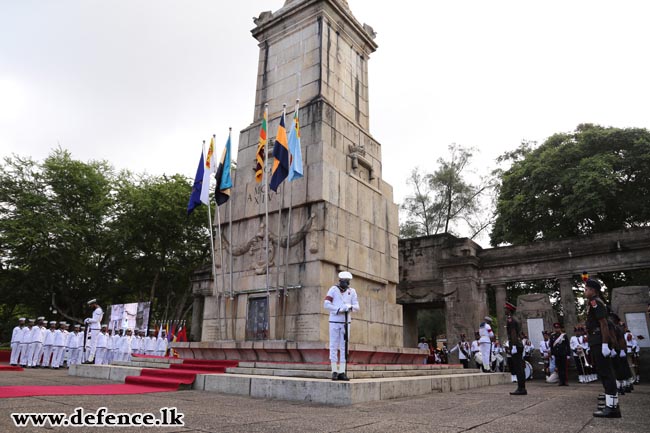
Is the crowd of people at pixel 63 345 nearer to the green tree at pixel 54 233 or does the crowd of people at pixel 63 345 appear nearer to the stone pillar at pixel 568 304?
the green tree at pixel 54 233

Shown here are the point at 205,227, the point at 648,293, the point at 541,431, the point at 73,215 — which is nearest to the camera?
the point at 541,431

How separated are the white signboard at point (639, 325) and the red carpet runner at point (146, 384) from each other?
53.2 feet

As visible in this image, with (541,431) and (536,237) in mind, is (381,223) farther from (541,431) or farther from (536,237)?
(536,237)

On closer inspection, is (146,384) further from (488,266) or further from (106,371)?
(488,266)

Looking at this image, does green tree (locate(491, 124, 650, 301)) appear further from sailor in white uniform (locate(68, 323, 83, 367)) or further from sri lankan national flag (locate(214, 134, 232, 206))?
sailor in white uniform (locate(68, 323, 83, 367))

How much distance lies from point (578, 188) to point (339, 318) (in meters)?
22.0

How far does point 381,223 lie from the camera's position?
14008 millimetres

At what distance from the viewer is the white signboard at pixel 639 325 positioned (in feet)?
58.1

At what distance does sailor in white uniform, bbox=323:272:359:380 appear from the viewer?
757 centimetres

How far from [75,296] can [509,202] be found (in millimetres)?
29056

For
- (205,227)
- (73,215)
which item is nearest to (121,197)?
(73,215)

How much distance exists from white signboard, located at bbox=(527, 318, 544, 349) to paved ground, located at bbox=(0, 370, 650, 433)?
1342cm

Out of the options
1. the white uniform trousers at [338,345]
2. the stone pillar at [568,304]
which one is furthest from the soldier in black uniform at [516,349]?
the stone pillar at [568,304]

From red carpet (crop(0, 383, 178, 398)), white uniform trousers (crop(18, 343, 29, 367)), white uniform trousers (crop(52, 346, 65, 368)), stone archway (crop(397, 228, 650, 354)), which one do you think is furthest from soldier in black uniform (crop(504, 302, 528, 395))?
white uniform trousers (crop(18, 343, 29, 367))
